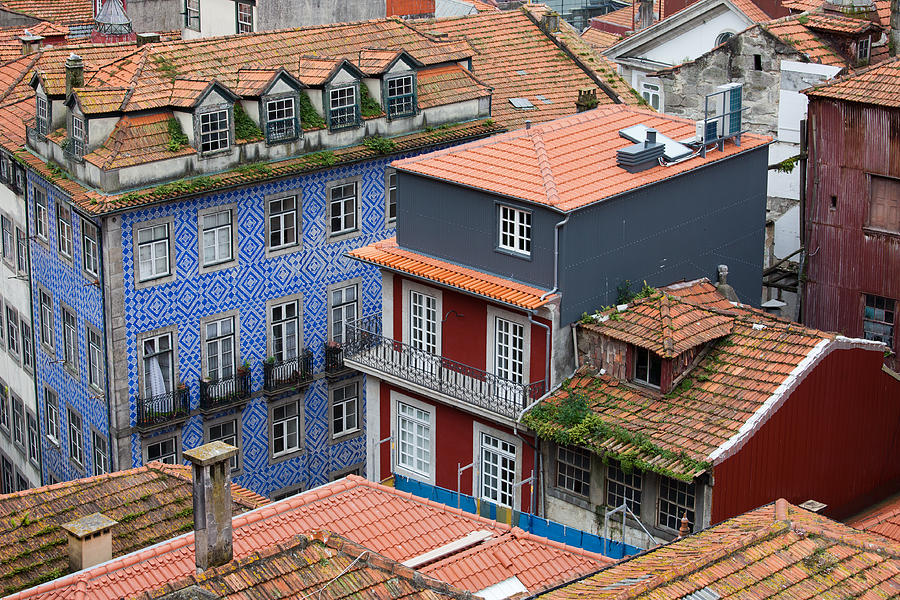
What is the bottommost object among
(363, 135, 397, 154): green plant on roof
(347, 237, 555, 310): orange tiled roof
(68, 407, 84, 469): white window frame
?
(68, 407, 84, 469): white window frame

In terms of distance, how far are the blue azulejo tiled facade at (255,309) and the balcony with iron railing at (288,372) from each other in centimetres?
16

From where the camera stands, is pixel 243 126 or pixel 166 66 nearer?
pixel 243 126

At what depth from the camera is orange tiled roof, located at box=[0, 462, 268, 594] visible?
1168 inches

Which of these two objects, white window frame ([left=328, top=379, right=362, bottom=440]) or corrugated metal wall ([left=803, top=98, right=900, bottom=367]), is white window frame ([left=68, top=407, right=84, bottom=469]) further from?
corrugated metal wall ([left=803, top=98, right=900, bottom=367])

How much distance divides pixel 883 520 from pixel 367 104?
2230 centimetres

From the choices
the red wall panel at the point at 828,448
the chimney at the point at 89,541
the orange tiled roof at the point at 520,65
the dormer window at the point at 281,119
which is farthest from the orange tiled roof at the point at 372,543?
the orange tiled roof at the point at 520,65

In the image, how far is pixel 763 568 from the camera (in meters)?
25.0

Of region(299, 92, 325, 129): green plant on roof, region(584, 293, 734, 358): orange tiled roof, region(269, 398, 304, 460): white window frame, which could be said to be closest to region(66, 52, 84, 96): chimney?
region(299, 92, 325, 129): green plant on roof

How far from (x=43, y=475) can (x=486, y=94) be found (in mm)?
19813

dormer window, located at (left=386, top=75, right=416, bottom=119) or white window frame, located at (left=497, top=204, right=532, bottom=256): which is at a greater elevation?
dormer window, located at (left=386, top=75, right=416, bottom=119)

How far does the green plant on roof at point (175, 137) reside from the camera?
44.9 metres

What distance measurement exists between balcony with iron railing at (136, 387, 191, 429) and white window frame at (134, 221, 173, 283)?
142 inches

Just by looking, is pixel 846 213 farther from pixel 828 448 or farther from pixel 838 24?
pixel 838 24

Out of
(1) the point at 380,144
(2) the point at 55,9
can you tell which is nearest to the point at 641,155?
(1) the point at 380,144
